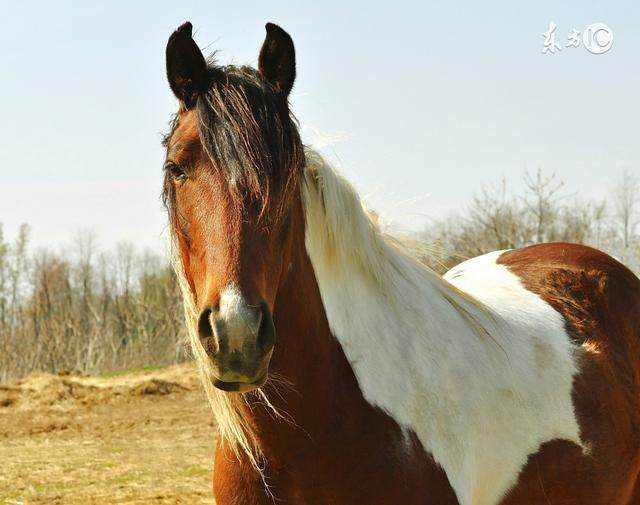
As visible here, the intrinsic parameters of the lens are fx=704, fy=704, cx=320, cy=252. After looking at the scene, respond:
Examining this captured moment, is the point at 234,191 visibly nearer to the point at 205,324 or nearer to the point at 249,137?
the point at 249,137

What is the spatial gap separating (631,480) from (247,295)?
246 centimetres

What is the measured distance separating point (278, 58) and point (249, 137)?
399 mm

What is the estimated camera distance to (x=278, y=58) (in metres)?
2.32

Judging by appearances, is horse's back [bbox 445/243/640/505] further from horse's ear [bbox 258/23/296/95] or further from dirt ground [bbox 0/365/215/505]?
dirt ground [bbox 0/365/215/505]

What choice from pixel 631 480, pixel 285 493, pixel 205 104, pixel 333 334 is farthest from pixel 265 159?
pixel 631 480

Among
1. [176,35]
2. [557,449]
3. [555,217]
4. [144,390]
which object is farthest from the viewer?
[555,217]

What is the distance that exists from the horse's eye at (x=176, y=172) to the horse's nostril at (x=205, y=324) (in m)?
0.50

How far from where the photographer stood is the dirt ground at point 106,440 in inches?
272

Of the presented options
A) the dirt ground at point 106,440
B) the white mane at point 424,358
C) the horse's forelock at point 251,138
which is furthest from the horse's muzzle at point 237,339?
the dirt ground at point 106,440

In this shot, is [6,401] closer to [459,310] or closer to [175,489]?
[175,489]

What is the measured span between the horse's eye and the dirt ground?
15.7 feet

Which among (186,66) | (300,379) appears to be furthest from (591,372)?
(186,66)

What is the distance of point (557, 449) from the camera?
2859 millimetres

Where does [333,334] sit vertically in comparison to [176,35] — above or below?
below
